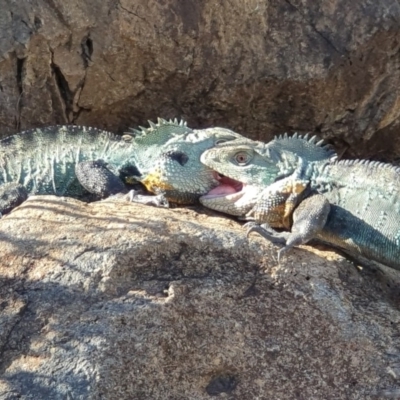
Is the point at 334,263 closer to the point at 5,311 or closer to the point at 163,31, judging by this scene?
the point at 5,311

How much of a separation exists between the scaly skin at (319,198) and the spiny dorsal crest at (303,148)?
0.19 feet

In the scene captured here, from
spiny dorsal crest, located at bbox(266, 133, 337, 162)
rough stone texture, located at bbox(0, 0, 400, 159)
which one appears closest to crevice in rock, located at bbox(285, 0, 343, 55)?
rough stone texture, located at bbox(0, 0, 400, 159)

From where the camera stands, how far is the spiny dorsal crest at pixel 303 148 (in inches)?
239

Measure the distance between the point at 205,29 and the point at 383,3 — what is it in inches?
55.0

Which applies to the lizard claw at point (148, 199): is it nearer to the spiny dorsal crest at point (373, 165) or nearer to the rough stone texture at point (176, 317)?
the rough stone texture at point (176, 317)

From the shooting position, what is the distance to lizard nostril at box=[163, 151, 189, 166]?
20.6 feet

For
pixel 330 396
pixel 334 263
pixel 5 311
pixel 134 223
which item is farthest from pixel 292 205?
pixel 5 311

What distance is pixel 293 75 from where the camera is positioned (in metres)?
6.96

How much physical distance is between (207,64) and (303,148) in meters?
1.22

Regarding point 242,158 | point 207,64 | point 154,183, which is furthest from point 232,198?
point 207,64

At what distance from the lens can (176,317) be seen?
4484 millimetres

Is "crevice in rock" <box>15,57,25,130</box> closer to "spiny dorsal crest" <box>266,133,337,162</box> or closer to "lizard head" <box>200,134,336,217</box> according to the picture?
"lizard head" <box>200,134,336,217</box>

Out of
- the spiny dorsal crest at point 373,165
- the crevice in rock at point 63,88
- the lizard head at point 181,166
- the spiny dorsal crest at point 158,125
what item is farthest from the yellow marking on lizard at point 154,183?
the spiny dorsal crest at point 373,165

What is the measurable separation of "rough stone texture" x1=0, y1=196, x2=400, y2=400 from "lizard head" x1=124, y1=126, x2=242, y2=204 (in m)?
0.94
